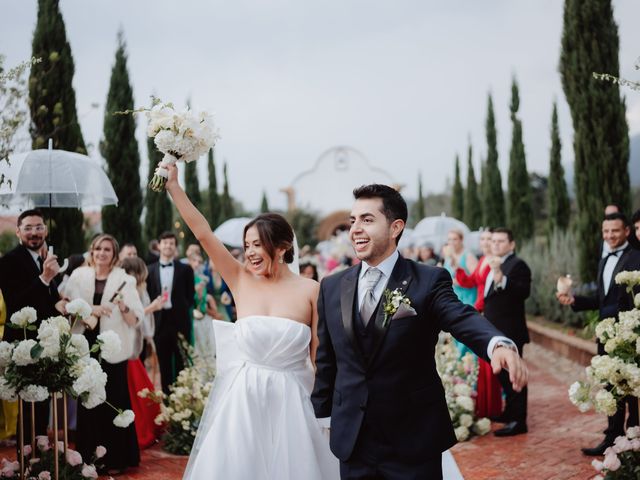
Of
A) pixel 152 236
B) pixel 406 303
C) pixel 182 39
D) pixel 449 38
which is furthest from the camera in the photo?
pixel 152 236

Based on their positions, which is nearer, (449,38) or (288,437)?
(288,437)

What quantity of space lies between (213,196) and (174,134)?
93.0ft

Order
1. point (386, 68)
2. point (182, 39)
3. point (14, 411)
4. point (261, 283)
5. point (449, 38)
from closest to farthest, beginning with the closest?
point (261, 283) < point (14, 411) < point (182, 39) < point (449, 38) < point (386, 68)

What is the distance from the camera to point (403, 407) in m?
3.00

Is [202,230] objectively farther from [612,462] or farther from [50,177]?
[612,462]

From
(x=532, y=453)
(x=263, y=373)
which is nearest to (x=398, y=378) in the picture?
(x=263, y=373)

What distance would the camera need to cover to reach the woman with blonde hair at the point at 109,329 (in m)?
5.79

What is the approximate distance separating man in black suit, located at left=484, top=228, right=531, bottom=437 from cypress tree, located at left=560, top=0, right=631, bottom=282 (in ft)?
20.0

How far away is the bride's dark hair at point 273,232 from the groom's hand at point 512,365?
6.13 feet

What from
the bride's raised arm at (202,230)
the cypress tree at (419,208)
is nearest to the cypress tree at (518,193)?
the cypress tree at (419,208)

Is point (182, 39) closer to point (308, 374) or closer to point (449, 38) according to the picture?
point (449, 38)

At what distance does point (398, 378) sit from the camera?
9.89 feet

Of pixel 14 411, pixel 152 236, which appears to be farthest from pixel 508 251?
pixel 152 236

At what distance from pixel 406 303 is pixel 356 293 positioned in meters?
0.33
